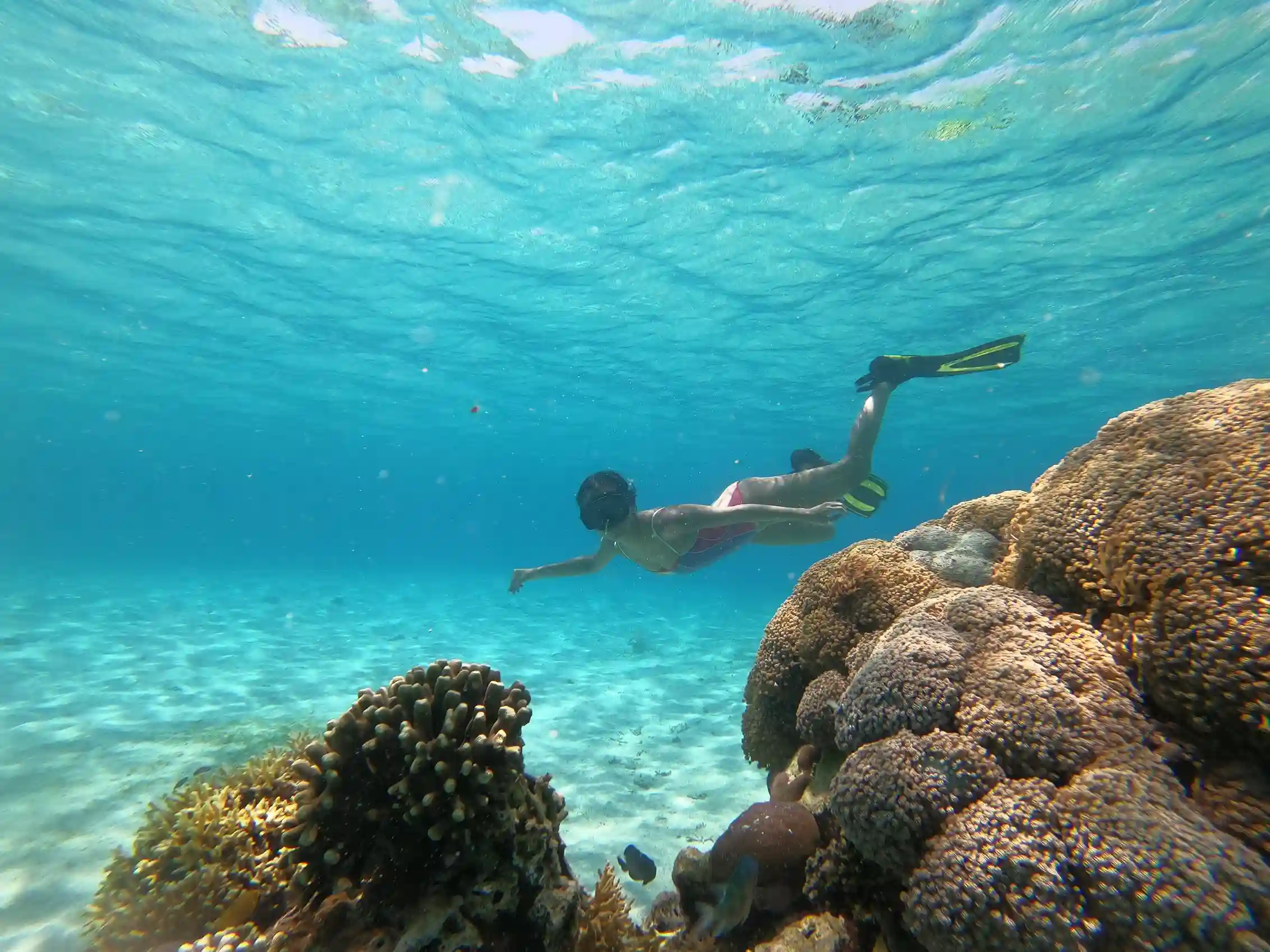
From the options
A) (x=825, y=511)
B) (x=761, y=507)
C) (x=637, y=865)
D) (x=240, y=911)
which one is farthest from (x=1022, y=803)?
(x=761, y=507)

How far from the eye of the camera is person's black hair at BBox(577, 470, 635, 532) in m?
8.41

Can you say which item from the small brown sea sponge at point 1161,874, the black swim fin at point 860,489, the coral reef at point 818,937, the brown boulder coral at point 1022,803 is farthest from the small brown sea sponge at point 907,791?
the black swim fin at point 860,489

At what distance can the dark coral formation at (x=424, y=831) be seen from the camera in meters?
2.79

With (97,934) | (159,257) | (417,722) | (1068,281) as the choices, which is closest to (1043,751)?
(417,722)

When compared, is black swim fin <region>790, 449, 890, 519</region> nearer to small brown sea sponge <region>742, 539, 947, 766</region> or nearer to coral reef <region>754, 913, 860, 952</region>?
small brown sea sponge <region>742, 539, 947, 766</region>

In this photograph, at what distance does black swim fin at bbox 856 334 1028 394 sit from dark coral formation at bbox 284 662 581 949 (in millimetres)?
9423

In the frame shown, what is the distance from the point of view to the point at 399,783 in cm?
288

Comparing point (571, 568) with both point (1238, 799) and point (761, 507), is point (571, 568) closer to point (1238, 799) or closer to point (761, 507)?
point (761, 507)

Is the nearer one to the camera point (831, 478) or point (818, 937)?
point (818, 937)

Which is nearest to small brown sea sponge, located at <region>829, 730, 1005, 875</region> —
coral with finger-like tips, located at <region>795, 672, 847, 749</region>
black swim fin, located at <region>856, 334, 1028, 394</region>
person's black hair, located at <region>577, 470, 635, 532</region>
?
coral with finger-like tips, located at <region>795, 672, 847, 749</region>

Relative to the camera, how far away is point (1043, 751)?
2725 mm

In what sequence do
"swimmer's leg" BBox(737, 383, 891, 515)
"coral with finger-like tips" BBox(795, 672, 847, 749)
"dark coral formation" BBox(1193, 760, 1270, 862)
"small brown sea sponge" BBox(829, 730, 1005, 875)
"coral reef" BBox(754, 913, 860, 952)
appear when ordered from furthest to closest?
"swimmer's leg" BBox(737, 383, 891, 515)
"coral with finger-like tips" BBox(795, 672, 847, 749)
"coral reef" BBox(754, 913, 860, 952)
"small brown sea sponge" BBox(829, 730, 1005, 875)
"dark coral formation" BBox(1193, 760, 1270, 862)

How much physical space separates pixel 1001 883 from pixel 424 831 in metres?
2.40

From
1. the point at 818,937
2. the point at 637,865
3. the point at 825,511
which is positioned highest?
the point at 825,511
